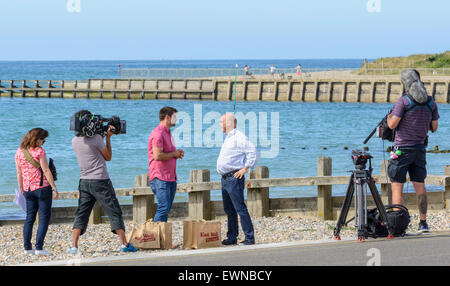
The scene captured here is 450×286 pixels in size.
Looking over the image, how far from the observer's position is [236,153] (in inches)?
384

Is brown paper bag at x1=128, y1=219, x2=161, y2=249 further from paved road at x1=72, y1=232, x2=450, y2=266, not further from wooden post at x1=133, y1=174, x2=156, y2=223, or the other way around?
wooden post at x1=133, y1=174, x2=156, y2=223

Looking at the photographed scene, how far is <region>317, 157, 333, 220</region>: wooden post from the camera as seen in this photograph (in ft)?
42.0

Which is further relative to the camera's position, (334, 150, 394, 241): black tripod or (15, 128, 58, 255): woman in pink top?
(334, 150, 394, 241): black tripod

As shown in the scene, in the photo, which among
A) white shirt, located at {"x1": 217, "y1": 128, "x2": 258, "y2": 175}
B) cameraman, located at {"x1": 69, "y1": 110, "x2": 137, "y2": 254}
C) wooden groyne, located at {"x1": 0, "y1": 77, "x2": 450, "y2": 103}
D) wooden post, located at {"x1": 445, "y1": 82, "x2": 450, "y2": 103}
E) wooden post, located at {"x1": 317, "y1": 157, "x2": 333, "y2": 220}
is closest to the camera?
cameraman, located at {"x1": 69, "y1": 110, "x2": 137, "y2": 254}

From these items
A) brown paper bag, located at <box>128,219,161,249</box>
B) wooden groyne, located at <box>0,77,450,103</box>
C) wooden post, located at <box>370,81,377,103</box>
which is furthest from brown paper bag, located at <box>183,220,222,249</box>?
wooden post, located at <box>370,81,377,103</box>

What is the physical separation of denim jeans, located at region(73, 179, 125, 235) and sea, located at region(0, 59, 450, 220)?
406cm

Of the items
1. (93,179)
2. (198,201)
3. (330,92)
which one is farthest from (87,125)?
(330,92)

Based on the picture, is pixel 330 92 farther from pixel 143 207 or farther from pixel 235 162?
pixel 235 162

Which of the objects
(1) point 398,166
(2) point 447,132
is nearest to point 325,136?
(2) point 447,132

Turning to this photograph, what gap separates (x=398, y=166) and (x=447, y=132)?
39.4m

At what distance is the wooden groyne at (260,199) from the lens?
12312mm

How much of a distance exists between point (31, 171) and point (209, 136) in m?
39.6

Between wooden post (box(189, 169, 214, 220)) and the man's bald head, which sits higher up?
the man's bald head
